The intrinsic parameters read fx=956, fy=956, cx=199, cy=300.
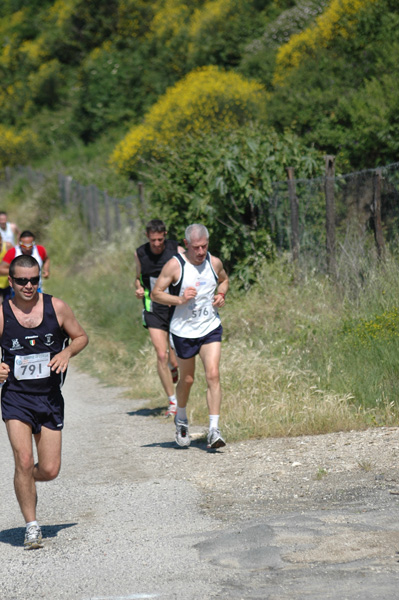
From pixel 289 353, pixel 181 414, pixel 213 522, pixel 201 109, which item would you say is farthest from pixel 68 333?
pixel 201 109

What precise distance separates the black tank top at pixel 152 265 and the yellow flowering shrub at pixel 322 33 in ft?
36.3

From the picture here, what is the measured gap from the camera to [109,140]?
1426 inches

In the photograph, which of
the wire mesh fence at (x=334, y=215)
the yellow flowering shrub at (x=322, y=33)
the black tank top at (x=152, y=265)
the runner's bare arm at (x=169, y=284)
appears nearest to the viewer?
the runner's bare arm at (x=169, y=284)

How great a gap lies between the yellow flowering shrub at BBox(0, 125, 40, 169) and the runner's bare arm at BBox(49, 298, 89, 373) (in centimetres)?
3537

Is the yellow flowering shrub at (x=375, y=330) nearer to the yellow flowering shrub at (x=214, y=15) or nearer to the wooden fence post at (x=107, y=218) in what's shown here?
the wooden fence post at (x=107, y=218)

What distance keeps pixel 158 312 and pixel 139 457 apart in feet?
7.12

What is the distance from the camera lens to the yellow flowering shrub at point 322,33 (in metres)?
20.2

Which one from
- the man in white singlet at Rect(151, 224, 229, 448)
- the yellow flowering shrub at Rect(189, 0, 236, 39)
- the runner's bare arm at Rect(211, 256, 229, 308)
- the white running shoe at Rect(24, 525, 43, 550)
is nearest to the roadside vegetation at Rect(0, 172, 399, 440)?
the man in white singlet at Rect(151, 224, 229, 448)

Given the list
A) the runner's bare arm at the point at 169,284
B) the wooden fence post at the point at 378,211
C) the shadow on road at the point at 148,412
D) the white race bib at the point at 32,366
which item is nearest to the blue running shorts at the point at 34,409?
the white race bib at the point at 32,366

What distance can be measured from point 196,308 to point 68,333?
2272 mm

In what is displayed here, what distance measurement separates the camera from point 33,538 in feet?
19.0

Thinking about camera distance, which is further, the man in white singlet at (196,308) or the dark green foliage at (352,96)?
the dark green foliage at (352,96)

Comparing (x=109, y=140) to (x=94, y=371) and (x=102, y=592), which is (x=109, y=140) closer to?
(x=94, y=371)

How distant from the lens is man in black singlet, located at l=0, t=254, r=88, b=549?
596cm
